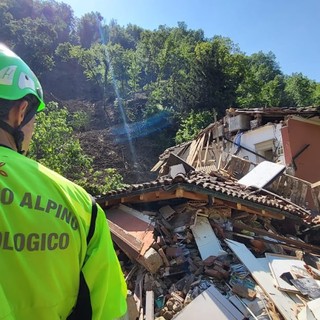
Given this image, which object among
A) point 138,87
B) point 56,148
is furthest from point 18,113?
point 138,87

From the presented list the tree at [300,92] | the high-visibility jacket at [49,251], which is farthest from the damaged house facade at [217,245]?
the tree at [300,92]

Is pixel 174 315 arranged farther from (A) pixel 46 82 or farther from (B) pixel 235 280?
(A) pixel 46 82

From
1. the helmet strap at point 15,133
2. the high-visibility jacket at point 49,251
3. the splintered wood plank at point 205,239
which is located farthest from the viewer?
the splintered wood plank at point 205,239

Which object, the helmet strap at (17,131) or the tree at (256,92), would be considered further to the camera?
the tree at (256,92)

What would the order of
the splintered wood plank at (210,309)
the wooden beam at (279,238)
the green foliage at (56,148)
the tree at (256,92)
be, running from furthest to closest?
the tree at (256,92)
the green foliage at (56,148)
the wooden beam at (279,238)
the splintered wood plank at (210,309)

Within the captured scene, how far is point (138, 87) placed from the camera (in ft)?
144

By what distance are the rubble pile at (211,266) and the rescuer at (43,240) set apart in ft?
15.3

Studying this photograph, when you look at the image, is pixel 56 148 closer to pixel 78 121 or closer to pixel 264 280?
pixel 264 280

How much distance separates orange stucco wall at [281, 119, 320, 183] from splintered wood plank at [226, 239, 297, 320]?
22.7 ft

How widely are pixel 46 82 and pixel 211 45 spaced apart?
24734 millimetres

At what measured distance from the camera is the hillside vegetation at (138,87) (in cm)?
3103

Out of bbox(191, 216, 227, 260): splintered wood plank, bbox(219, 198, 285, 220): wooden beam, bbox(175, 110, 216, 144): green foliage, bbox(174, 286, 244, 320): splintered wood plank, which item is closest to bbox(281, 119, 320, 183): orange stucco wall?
bbox(219, 198, 285, 220): wooden beam

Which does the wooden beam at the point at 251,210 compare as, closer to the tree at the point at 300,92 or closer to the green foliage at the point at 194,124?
the green foliage at the point at 194,124

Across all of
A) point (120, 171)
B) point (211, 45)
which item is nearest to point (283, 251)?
point (120, 171)
